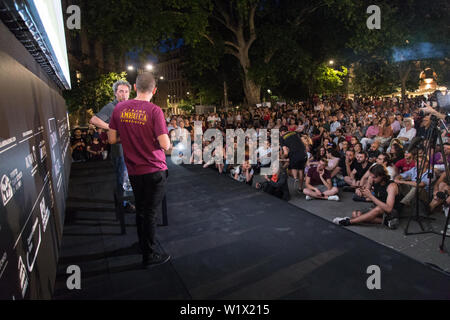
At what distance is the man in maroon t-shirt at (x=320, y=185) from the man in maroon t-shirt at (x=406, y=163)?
1290 mm

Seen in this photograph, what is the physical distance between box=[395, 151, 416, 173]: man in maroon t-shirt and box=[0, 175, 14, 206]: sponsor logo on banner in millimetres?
5720

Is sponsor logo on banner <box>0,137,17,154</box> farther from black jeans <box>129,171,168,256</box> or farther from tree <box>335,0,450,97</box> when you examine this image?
tree <box>335,0,450,97</box>

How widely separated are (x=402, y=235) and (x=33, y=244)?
3999mm

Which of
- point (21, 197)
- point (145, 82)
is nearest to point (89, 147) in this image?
point (145, 82)

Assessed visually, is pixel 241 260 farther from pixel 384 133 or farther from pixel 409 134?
pixel 384 133

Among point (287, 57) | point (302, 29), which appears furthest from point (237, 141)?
point (302, 29)

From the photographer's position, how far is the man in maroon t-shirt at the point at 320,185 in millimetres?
5258

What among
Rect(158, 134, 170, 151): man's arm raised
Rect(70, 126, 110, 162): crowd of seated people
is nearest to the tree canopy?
Rect(70, 126, 110, 162): crowd of seated people

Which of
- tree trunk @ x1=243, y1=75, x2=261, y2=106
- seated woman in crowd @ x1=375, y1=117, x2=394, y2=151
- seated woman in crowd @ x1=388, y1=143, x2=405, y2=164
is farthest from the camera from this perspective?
tree trunk @ x1=243, y1=75, x2=261, y2=106

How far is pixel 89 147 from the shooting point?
30.8 ft

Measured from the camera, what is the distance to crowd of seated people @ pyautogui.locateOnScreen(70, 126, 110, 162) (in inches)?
362

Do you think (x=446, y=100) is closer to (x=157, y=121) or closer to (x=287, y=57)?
(x=157, y=121)
